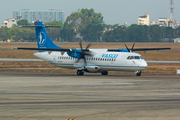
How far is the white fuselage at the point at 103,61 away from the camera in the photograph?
35.9 metres

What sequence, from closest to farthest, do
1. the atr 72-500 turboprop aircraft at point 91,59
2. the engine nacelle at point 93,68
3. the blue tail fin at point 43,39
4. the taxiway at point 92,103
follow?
the taxiway at point 92,103, the atr 72-500 turboprop aircraft at point 91,59, the engine nacelle at point 93,68, the blue tail fin at point 43,39

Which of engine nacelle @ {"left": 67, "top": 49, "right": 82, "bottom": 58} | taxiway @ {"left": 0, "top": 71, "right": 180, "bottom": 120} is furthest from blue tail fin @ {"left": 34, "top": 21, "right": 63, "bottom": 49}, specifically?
taxiway @ {"left": 0, "top": 71, "right": 180, "bottom": 120}

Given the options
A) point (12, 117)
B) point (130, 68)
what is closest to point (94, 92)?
point (12, 117)

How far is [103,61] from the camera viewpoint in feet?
125

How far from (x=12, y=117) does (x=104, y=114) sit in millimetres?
4203

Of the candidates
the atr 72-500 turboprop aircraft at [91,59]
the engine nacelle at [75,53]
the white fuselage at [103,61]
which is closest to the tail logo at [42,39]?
the atr 72-500 turboprop aircraft at [91,59]

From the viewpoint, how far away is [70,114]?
50.9 ft

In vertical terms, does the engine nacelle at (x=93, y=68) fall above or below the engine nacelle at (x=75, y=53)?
below

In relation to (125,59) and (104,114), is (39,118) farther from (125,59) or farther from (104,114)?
(125,59)

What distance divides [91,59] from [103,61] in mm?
1853

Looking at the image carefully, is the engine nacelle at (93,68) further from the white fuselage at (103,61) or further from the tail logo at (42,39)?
the tail logo at (42,39)

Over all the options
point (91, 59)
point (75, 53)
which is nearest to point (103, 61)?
point (91, 59)

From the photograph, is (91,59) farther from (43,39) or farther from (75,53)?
(43,39)

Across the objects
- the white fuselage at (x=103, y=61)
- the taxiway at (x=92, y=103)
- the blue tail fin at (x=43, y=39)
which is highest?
the blue tail fin at (x=43, y=39)
